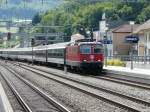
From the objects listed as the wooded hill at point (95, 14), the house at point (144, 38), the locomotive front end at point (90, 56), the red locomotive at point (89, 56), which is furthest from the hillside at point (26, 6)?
the house at point (144, 38)

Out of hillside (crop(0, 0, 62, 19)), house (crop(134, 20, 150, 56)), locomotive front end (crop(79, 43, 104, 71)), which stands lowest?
locomotive front end (crop(79, 43, 104, 71))

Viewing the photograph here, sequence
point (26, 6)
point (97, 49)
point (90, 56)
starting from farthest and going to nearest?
point (26, 6) → point (97, 49) → point (90, 56)

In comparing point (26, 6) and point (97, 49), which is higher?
point (26, 6)

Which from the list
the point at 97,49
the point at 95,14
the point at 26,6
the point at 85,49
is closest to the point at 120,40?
the point at 95,14

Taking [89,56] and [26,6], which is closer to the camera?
[89,56]

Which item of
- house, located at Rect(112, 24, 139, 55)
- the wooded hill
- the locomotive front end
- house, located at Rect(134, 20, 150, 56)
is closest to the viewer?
the locomotive front end

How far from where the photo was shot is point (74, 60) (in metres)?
46.6

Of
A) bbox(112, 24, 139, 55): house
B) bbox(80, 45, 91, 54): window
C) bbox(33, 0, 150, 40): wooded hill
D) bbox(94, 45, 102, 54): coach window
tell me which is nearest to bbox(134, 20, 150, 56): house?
bbox(112, 24, 139, 55): house

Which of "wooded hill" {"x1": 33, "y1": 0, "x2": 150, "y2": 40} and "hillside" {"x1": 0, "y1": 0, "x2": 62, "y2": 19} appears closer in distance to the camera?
"hillside" {"x1": 0, "y1": 0, "x2": 62, "y2": 19}

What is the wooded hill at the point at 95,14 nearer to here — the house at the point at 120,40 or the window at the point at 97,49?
the house at the point at 120,40

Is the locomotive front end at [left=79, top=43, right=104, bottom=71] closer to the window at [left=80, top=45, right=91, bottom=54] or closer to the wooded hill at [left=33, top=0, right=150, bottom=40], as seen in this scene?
the window at [left=80, top=45, right=91, bottom=54]

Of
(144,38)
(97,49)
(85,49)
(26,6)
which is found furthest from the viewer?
(144,38)

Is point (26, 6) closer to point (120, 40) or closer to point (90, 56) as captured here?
point (90, 56)

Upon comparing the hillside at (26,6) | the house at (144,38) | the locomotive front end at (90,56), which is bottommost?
the locomotive front end at (90,56)
